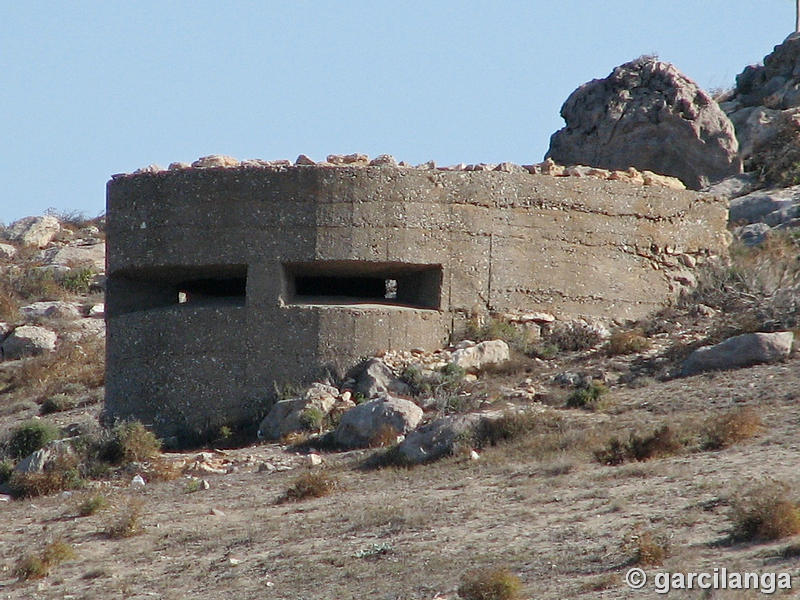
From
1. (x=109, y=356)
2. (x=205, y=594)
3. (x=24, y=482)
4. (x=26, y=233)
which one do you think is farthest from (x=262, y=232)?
(x=26, y=233)

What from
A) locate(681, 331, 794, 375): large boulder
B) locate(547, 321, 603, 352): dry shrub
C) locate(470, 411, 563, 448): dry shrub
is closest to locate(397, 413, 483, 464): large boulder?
locate(470, 411, 563, 448): dry shrub

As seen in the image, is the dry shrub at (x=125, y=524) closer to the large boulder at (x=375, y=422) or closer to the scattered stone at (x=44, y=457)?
the scattered stone at (x=44, y=457)

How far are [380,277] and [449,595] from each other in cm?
815

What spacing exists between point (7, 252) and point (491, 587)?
24403 mm

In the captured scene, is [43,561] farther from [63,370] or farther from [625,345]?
[63,370]

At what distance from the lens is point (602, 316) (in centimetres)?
1850

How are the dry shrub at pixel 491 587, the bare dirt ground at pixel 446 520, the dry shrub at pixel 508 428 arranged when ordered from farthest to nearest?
the dry shrub at pixel 508 428
the bare dirt ground at pixel 446 520
the dry shrub at pixel 491 587

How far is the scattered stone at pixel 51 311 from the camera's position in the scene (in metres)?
27.5

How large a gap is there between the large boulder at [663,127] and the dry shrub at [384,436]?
9.91 metres

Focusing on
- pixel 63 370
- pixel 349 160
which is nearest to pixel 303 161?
pixel 349 160

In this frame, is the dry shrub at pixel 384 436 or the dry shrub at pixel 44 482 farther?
the dry shrub at pixel 384 436

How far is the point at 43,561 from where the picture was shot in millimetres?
12359

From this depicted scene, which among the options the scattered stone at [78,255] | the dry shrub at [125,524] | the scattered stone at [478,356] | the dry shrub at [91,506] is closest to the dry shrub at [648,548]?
the dry shrub at [125,524]

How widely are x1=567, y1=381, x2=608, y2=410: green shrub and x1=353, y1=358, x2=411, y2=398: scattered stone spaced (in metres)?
1.83
